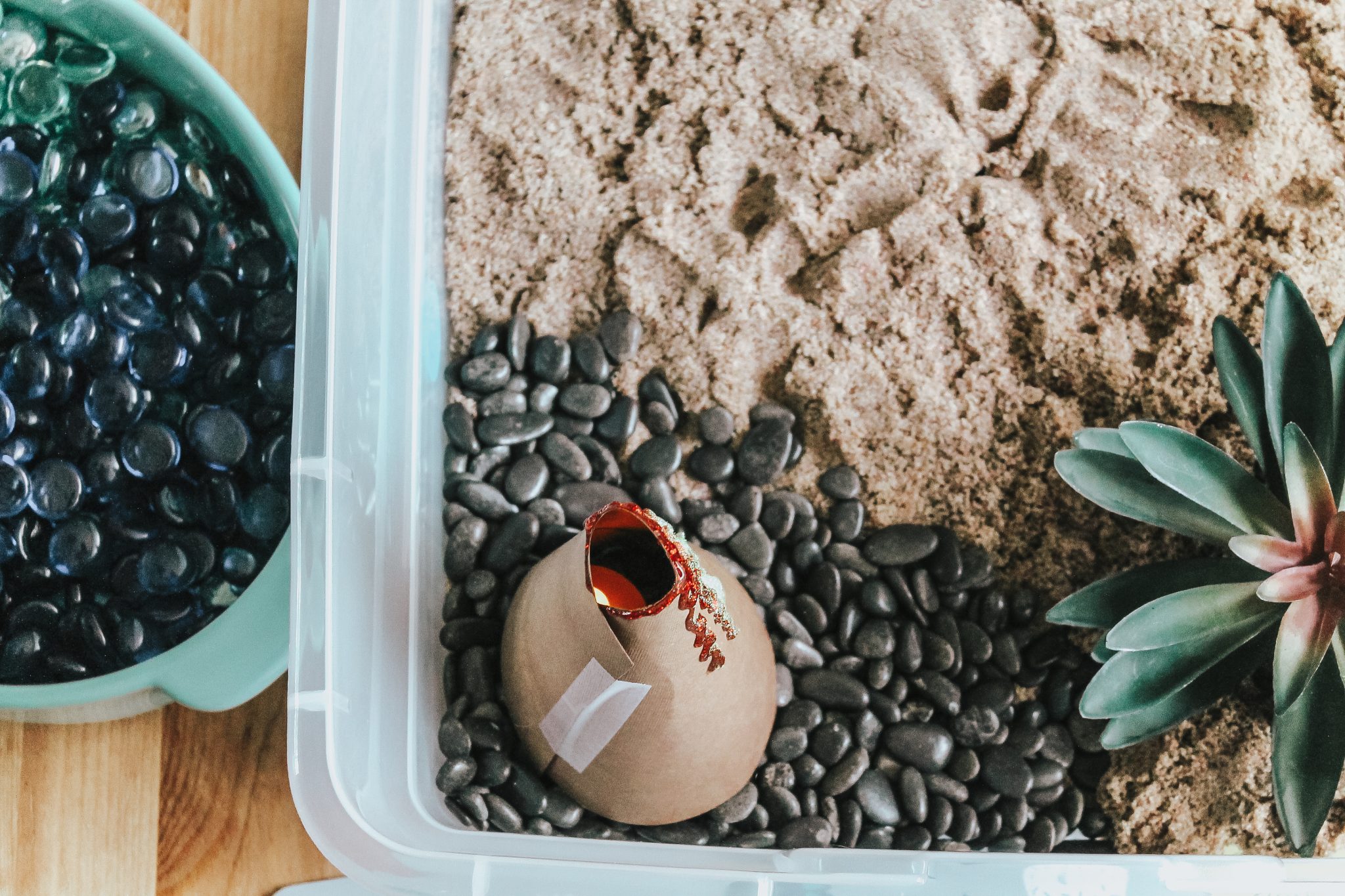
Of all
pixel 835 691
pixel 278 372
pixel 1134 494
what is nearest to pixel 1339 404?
pixel 1134 494

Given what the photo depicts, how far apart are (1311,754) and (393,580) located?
0.68 metres

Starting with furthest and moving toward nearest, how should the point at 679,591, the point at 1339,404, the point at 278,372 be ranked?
the point at 278,372 < the point at 1339,404 < the point at 679,591

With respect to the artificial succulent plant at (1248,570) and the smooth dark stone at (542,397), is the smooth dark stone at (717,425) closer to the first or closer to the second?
the smooth dark stone at (542,397)

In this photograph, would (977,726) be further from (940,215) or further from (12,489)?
(12,489)

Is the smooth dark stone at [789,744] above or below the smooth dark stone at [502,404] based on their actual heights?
below

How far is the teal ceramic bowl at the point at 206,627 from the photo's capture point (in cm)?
73

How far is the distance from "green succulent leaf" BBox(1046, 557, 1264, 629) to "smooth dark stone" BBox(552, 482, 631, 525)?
356 mm

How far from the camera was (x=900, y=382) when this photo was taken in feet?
2.68

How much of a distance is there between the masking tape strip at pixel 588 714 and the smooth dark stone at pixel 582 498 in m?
0.18

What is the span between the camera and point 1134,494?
2.32 feet

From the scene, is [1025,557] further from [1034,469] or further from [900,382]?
[900,382]

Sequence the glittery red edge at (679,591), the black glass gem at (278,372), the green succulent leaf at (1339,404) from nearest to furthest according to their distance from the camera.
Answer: the glittery red edge at (679,591), the green succulent leaf at (1339,404), the black glass gem at (278,372)

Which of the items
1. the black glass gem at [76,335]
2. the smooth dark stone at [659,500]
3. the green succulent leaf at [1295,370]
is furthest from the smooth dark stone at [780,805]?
the black glass gem at [76,335]

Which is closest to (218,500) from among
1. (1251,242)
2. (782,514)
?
(782,514)
